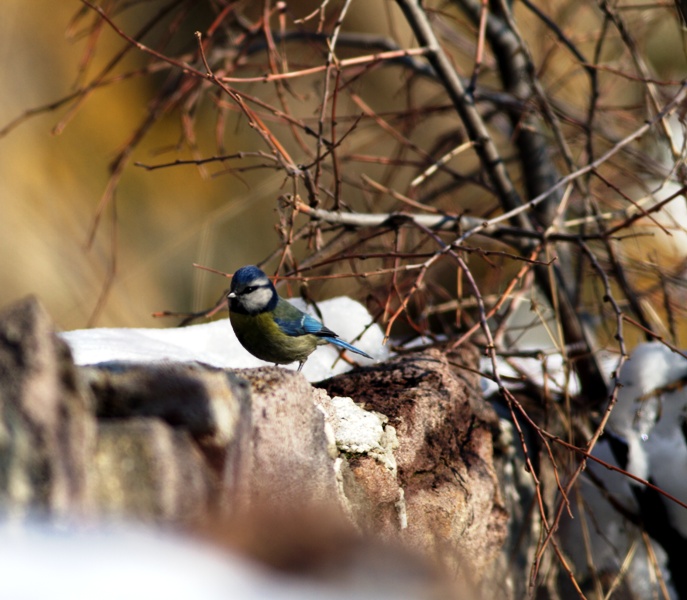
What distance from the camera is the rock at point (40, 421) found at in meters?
0.93

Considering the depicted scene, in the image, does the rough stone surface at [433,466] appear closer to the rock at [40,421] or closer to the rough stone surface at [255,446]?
the rough stone surface at [255,446]

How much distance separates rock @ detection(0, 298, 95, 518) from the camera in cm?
93

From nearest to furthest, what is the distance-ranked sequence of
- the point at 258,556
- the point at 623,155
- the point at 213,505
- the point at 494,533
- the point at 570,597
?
the point at 258,556, the point at 213,505, the point at 494,533, the point at 570,597, the point at 623,155

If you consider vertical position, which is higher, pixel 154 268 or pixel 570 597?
pixel 154 268

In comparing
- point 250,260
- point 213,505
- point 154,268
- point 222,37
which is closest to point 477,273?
point 250,260

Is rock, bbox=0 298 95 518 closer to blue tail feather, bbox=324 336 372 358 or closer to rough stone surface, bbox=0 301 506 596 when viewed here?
rough stone surface, bbox=0 301 506 596

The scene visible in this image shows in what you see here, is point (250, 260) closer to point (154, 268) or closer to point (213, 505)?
point (154, 268)

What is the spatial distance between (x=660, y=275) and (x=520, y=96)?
0.92m

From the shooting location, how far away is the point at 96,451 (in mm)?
1023

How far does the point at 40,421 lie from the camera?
0.96 meters

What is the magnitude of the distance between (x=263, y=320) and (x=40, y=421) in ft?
3.45


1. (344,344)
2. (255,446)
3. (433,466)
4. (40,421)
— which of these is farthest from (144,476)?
(344,344)

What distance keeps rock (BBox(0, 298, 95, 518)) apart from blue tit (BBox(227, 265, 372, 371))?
3.11 feet

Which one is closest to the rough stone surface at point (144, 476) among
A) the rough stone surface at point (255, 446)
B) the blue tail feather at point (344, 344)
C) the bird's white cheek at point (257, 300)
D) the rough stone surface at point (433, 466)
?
the rough stone surface at point (255, 446)
